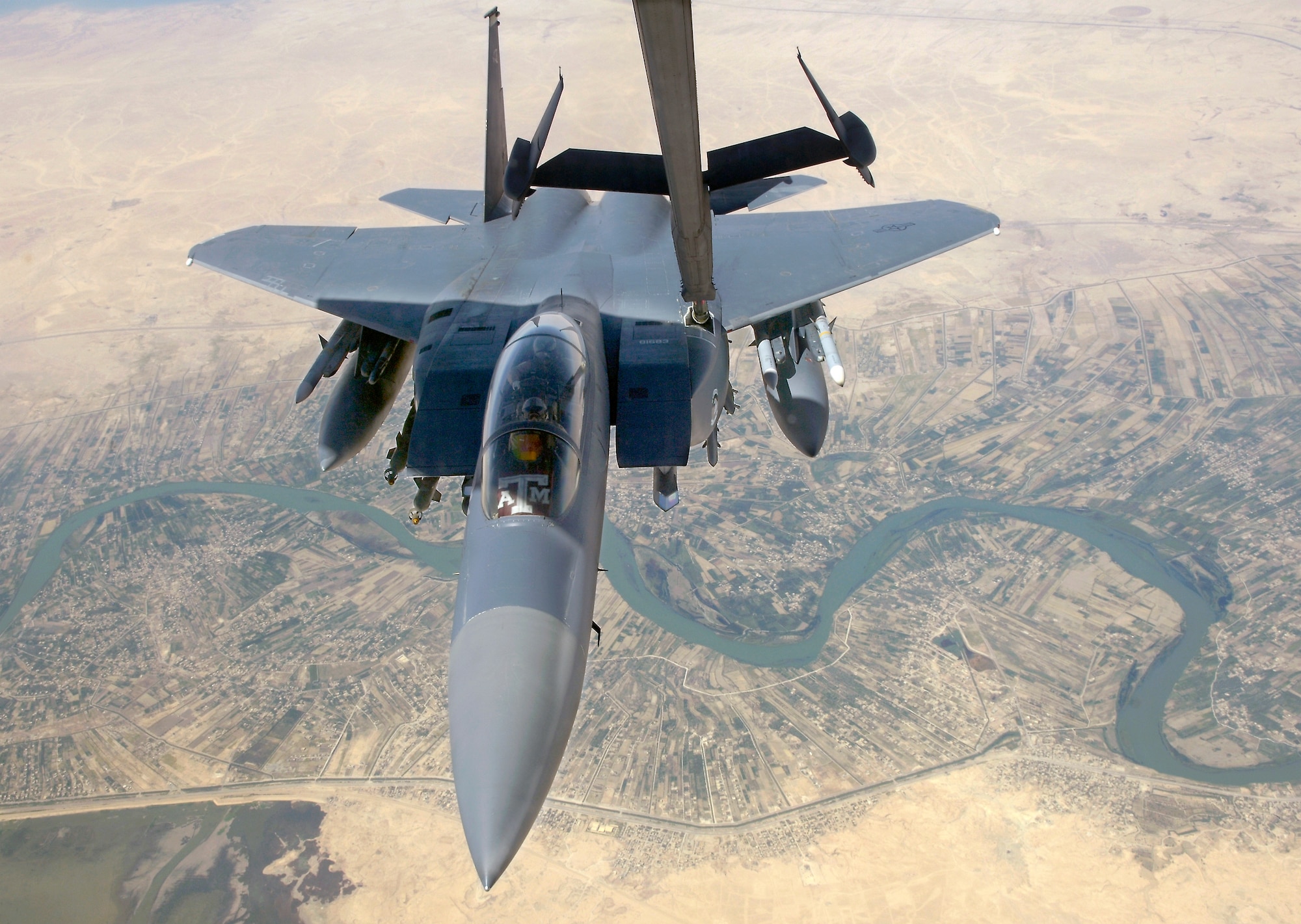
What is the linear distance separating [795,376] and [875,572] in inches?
786

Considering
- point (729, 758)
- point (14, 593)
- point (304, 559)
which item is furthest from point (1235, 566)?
point (14, 593)

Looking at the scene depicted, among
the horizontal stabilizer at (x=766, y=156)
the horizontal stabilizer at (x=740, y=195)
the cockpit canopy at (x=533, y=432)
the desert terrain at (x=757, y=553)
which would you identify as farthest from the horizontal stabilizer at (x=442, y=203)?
the desert terrain at (x=757, y=553)

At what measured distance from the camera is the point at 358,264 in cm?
1555

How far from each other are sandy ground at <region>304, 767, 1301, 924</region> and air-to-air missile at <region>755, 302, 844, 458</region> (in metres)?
13.8

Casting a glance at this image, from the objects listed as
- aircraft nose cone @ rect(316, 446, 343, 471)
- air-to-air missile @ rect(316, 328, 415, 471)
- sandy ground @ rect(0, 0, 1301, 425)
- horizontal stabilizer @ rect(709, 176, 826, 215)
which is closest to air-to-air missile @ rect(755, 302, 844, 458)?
horizontal stabilizer @ rect(709, 176, 826, 215)

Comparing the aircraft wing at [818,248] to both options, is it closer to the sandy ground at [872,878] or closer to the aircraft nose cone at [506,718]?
the aircraft nose cone at [506,718]

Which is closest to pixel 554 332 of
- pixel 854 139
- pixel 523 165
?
pixel 523 165

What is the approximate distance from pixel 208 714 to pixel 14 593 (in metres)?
12.1

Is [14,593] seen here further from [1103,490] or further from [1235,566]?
[1235,566]

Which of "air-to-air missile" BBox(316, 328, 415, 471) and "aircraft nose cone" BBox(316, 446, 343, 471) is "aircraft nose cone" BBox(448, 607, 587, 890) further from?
"air-to-air missile" BBox(316, 328, 415, 471)

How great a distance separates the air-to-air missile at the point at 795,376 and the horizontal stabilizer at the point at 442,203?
23.4ft

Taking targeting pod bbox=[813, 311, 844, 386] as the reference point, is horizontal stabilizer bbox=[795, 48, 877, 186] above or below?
above

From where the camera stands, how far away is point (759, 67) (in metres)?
68.1

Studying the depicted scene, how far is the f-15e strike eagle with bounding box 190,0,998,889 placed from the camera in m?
7.61
